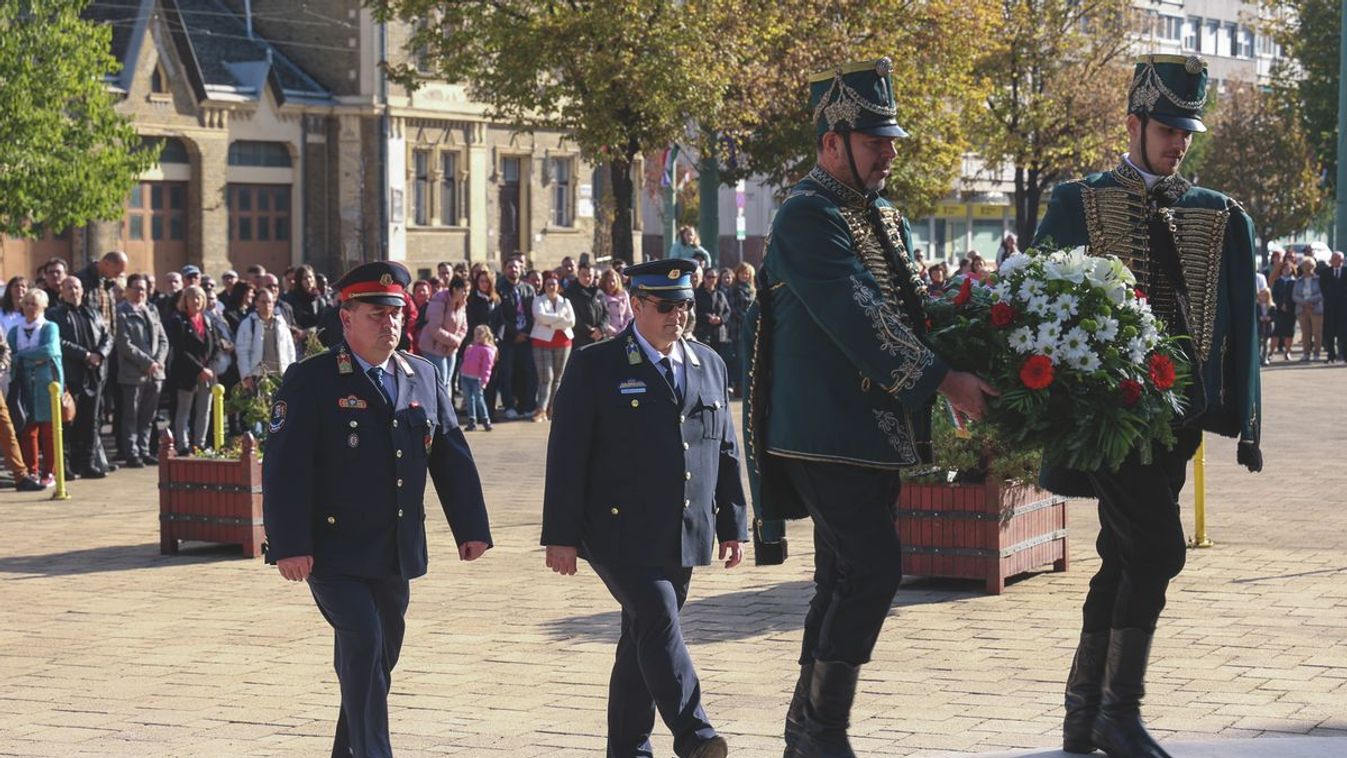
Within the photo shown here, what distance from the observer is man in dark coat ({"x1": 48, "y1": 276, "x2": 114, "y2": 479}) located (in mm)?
18328

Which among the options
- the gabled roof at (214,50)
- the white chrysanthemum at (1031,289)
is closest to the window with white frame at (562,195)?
the gabled roof at (214,50)

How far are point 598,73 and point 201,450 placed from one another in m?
17.8

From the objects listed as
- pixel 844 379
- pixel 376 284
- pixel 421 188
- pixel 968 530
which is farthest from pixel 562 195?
pixel 844 379

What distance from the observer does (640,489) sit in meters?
6.77

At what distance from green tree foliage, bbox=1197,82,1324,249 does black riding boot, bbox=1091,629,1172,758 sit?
58185mm

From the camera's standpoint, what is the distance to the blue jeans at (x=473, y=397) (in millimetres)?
22922

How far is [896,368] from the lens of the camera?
19.7 ft

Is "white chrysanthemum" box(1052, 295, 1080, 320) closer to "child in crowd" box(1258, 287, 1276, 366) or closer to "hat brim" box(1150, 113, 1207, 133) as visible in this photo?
"hat brim" box(1150, 113, 1207, 133)

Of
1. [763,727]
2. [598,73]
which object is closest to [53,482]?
[763,727]

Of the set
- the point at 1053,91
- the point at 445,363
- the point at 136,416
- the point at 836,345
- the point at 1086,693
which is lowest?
the point at 1086,693

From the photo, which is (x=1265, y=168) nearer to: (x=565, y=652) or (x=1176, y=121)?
(x=565, y=652)

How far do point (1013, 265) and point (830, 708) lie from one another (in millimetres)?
1392

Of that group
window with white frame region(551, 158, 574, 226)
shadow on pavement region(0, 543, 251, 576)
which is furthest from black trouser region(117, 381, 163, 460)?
window with white frame region(551, 158, 574, 226)

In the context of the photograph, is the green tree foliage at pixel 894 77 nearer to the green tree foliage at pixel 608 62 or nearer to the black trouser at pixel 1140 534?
the green tree foliage at pixel 608 62
